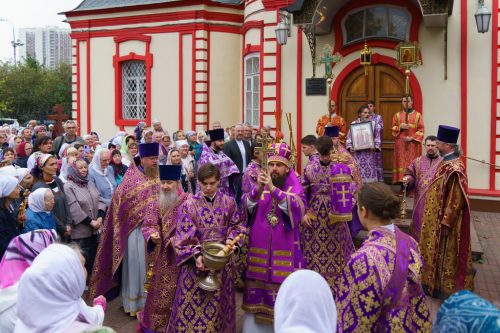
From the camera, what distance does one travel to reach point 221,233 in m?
4.88

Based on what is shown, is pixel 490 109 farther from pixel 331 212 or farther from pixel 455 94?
pixel 331 212

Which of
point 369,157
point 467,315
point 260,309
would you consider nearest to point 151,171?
point 260,309

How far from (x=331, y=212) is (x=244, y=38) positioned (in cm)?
934

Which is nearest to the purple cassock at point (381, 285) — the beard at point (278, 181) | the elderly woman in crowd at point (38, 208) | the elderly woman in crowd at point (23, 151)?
the beard at point (278, 181)

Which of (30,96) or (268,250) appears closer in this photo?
(268,250)

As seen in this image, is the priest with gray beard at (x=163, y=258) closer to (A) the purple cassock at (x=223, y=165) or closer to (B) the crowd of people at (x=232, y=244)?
(B) the crowd of people at (x=232, y=244)

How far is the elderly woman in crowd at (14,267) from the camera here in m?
2.97

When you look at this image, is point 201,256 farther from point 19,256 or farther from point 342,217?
point 342,217

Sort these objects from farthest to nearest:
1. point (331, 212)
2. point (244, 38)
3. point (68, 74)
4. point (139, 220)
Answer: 1. point (68, 74)
2. point (244, 38)
3. point (331, 212)
4. point (139, 220)

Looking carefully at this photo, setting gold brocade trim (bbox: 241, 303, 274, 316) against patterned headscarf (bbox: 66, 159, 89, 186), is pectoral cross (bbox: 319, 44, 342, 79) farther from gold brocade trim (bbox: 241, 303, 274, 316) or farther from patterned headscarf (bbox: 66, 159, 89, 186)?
gold brocade trim (bbox: 241, 303, 274, 316)

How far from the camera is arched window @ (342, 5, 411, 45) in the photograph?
38.0 feet

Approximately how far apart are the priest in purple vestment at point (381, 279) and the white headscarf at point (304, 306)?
84 cm

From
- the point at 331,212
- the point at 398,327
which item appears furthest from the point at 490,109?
the point at 398,327

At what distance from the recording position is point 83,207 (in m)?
6.51
